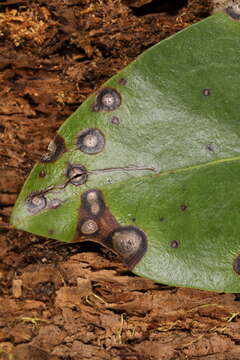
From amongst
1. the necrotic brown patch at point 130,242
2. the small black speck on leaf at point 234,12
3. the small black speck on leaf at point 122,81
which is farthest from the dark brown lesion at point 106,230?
the small black speck on leaf at point 234,12

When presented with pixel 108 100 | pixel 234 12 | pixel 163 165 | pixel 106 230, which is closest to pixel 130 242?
pixel 106 230

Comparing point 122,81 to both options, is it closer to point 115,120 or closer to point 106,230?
point 115,120

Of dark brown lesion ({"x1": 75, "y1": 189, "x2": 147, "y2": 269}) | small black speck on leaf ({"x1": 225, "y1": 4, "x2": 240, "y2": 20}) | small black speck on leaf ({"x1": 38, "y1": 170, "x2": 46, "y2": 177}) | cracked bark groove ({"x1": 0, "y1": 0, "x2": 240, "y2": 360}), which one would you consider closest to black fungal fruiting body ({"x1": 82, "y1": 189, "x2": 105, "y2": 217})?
dark brown lesion ({"x1": 75, "y1": 189, "x2": 147, "y2": 269})

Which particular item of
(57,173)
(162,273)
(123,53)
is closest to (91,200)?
(57,173)

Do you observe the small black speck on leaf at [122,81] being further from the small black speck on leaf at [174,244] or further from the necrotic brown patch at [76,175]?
the small black speck on leaf at [174,244]

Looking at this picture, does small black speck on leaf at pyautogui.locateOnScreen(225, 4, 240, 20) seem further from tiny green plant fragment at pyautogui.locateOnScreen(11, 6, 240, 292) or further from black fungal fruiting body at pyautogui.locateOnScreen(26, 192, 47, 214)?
black fungal fruiting body at pyautogui.locateOnScreen(26, 192, 47, 214)

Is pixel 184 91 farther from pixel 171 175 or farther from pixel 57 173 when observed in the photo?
pixel 57 173
